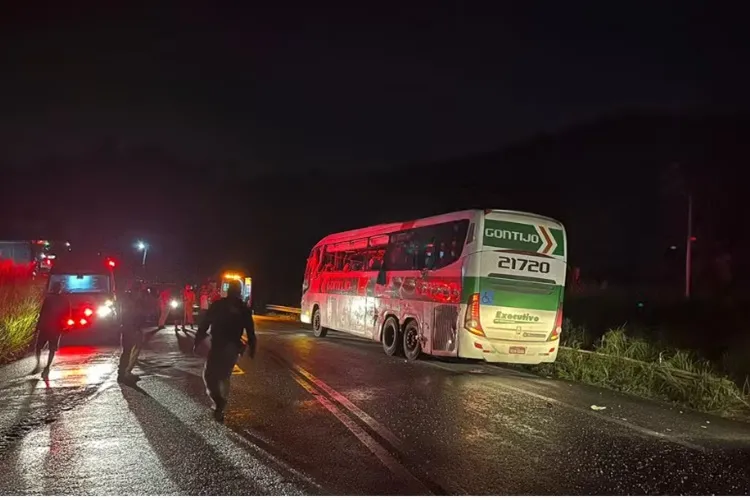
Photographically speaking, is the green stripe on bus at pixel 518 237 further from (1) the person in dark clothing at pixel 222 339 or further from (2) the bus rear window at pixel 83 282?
(2) the bus rear window at pixel 83 282

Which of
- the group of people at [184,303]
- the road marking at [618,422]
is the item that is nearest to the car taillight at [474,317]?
the road marking at [618,422]

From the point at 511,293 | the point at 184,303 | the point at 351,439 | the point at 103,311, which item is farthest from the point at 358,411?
the point at 184,303

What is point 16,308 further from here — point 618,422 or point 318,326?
point 618,422

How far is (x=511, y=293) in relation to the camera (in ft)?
43.5

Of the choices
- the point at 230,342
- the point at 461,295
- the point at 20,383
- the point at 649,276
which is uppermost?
the point at 649,276

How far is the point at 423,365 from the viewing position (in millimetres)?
14305

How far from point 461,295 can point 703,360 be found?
15.1ft

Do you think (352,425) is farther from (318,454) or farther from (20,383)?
(20,383)

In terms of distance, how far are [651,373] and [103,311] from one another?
49.4 feet

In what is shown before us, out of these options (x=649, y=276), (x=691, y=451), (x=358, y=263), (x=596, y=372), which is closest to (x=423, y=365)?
(x=596, y=372)

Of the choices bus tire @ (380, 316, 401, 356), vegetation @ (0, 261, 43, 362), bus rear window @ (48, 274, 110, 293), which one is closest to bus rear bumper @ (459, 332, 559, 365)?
bus tire @ (380, 316, 401, 356)

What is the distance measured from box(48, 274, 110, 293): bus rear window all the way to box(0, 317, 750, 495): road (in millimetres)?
8115

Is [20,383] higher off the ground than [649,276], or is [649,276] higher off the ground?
[649,276]

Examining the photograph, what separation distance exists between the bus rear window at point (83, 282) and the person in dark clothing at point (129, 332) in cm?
819
